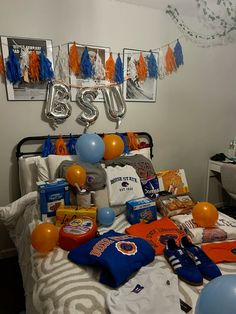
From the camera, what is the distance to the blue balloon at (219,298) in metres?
0.67

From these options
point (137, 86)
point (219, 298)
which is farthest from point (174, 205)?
point (137, 86)

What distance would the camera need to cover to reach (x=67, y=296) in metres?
1.00

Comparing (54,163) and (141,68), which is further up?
(141,68)

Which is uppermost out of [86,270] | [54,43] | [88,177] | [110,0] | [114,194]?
[110,0]

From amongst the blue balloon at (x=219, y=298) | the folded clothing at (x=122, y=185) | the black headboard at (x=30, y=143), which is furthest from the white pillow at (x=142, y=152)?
the blue balloon at (x=219, y=298)

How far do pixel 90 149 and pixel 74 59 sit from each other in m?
0.88

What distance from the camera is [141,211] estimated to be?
1.67 metres

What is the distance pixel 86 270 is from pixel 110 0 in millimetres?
2218

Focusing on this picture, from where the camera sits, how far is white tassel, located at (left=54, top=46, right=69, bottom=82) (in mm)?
2107

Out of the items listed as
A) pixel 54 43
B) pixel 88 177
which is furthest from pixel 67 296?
pixel 54 43

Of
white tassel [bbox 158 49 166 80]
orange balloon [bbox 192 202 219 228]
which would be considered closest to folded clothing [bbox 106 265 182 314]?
orange balloon [bbox 192 202 219 228]

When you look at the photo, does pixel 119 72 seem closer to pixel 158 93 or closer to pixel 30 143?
pixel 158 93

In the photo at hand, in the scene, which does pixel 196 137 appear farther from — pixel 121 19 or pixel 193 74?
pixel 121 19

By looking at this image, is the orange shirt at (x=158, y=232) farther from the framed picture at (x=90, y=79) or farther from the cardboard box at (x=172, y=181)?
the framed picture at (x=90, y=79)
